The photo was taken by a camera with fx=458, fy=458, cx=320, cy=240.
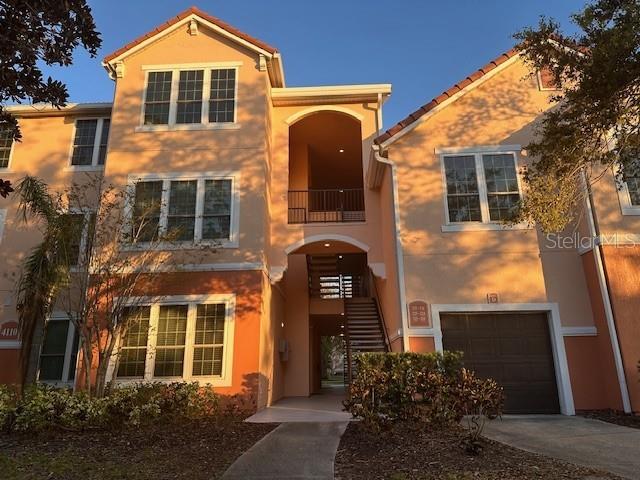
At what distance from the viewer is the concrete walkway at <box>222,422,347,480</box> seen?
5.61 meters

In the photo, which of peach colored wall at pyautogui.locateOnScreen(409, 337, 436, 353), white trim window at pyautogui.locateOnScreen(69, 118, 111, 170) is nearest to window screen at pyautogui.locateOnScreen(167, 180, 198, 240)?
white trim window at pyautogui.locateOnScreen(69, 118, 111, 170)

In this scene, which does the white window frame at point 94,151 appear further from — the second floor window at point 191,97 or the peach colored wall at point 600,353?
the peach colored wall at point 600,353

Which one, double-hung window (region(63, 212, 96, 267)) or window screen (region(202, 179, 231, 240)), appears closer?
double-hung window (region(63, 212, 96, 267))

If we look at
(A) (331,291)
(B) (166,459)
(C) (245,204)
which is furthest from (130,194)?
(A) (331,291)

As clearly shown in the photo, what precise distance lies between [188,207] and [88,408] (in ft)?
18.5

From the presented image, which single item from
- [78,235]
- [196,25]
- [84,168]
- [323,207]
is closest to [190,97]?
[196,25]

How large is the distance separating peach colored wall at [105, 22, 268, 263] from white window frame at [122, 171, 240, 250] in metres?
0.14

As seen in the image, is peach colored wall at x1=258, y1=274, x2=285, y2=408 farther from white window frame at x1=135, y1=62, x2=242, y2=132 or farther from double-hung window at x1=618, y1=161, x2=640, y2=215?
double-hung window at x1=618, y1=161, x2=640, y2=215

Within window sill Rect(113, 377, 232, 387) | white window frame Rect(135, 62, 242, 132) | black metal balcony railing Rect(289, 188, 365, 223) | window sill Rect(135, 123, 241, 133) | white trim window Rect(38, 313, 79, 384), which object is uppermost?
white window frame Rect(135, 62, 242, 132)

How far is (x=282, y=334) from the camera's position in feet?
51.9

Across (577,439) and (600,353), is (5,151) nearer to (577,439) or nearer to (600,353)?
(577,439)

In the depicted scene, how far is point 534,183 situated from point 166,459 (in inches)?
301

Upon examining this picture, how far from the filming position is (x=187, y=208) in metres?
12.6

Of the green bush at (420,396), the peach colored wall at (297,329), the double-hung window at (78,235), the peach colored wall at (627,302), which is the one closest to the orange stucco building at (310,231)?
the peach colored wall at (627,302)
